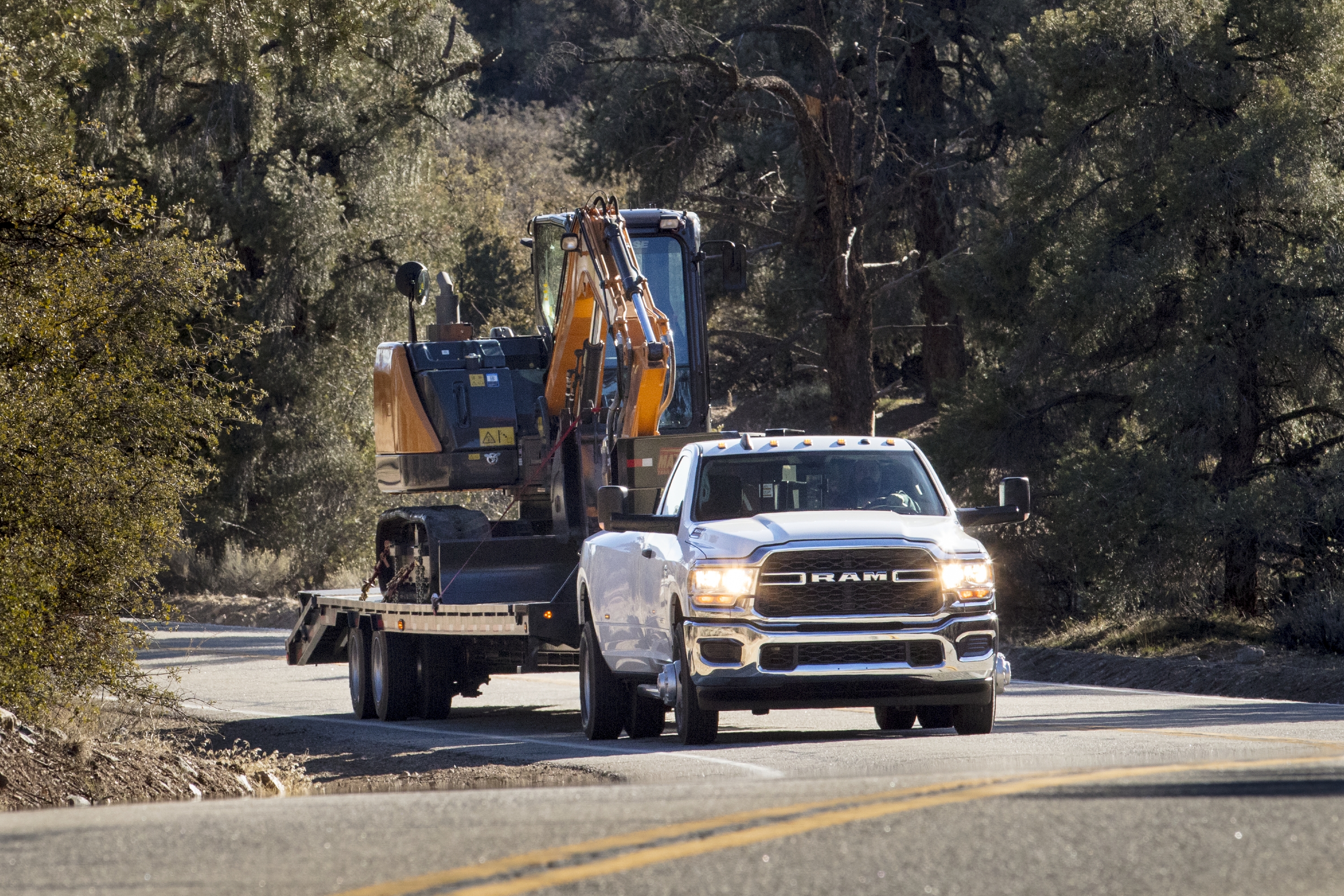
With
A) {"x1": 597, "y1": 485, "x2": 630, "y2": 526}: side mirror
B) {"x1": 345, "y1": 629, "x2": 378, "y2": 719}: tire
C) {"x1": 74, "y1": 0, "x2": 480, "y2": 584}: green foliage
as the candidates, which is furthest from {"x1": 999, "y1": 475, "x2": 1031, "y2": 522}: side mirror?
{"x1": 74, "y1": 0, "x2": 480, "y2": 584}: green foliage

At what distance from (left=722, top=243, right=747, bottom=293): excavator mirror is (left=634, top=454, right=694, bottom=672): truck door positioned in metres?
5.25

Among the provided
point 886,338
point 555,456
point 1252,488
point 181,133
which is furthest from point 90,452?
point 886,338

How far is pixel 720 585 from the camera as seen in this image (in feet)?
40.2

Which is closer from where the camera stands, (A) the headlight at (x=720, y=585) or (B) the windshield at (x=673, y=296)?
(A) the headlight at (x=720, y=585)

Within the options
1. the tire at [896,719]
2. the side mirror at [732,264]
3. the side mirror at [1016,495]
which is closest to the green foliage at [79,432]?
the side mirror at [732,264]

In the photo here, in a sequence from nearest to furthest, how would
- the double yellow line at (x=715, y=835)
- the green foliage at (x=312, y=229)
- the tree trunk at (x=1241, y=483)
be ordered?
the double yellow line at (x=715, y=835)
the tree trunk at (x=1241, y=483)
the green foliage at (x=312, y=229)

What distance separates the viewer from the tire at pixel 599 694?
1384cm

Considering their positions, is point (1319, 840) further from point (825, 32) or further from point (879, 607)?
point (825, 32)

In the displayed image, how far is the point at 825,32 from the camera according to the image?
32.7m

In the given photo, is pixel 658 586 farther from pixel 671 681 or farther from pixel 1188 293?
pixel 1188 293

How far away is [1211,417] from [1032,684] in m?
7.40

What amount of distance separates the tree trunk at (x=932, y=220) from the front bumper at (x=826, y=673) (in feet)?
81.0

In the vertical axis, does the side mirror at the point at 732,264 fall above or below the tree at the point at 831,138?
below

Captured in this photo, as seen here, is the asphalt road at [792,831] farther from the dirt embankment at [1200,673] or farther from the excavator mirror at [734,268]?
the excavator mirror at [734,268]
